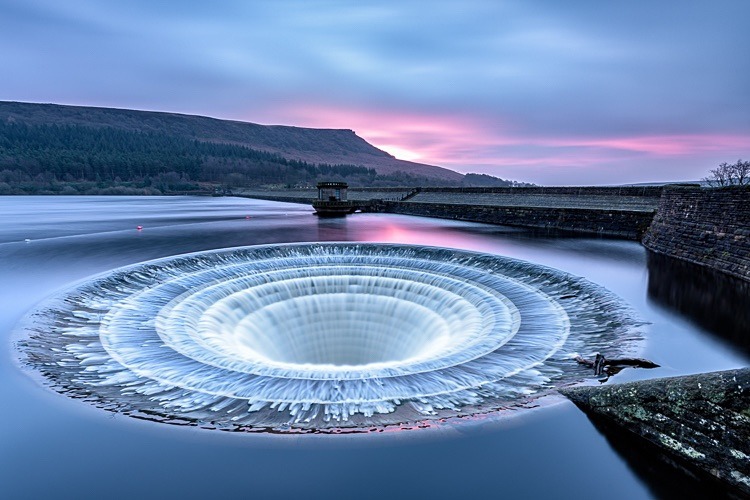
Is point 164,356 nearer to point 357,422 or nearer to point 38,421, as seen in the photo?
point 38,421

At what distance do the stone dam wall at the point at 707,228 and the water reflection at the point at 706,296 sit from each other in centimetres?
54

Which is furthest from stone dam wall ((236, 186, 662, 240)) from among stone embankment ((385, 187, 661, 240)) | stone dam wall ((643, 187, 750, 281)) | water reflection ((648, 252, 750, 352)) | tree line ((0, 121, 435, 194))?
tree line ((0, 121, 435, 194))

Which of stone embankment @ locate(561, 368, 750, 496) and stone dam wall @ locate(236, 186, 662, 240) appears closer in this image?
stone embankment @ locate(561, 368, 750, 496)

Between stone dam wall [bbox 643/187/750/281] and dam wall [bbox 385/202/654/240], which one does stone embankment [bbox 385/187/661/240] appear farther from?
stone dam wall [bbox 643/187/750/281]

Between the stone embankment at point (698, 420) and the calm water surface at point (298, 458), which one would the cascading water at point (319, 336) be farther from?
the stone embankment at point (698, 420)

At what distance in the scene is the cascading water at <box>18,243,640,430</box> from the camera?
6734 mm

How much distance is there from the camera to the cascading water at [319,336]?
22.1 ft

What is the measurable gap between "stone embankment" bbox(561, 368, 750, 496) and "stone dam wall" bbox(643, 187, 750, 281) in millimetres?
12404

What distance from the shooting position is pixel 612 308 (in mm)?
11508

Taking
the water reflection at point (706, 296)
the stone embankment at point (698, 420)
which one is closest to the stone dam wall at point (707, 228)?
the water reflection at point (706, 296)

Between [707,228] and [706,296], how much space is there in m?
5.83

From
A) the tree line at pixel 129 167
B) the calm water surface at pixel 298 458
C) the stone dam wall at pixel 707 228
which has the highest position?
the tree line at pixel 129 167

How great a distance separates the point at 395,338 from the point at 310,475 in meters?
8.09

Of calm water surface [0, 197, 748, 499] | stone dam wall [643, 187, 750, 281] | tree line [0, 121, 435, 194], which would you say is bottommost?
calm water surface [0, 197, 748, 499]
